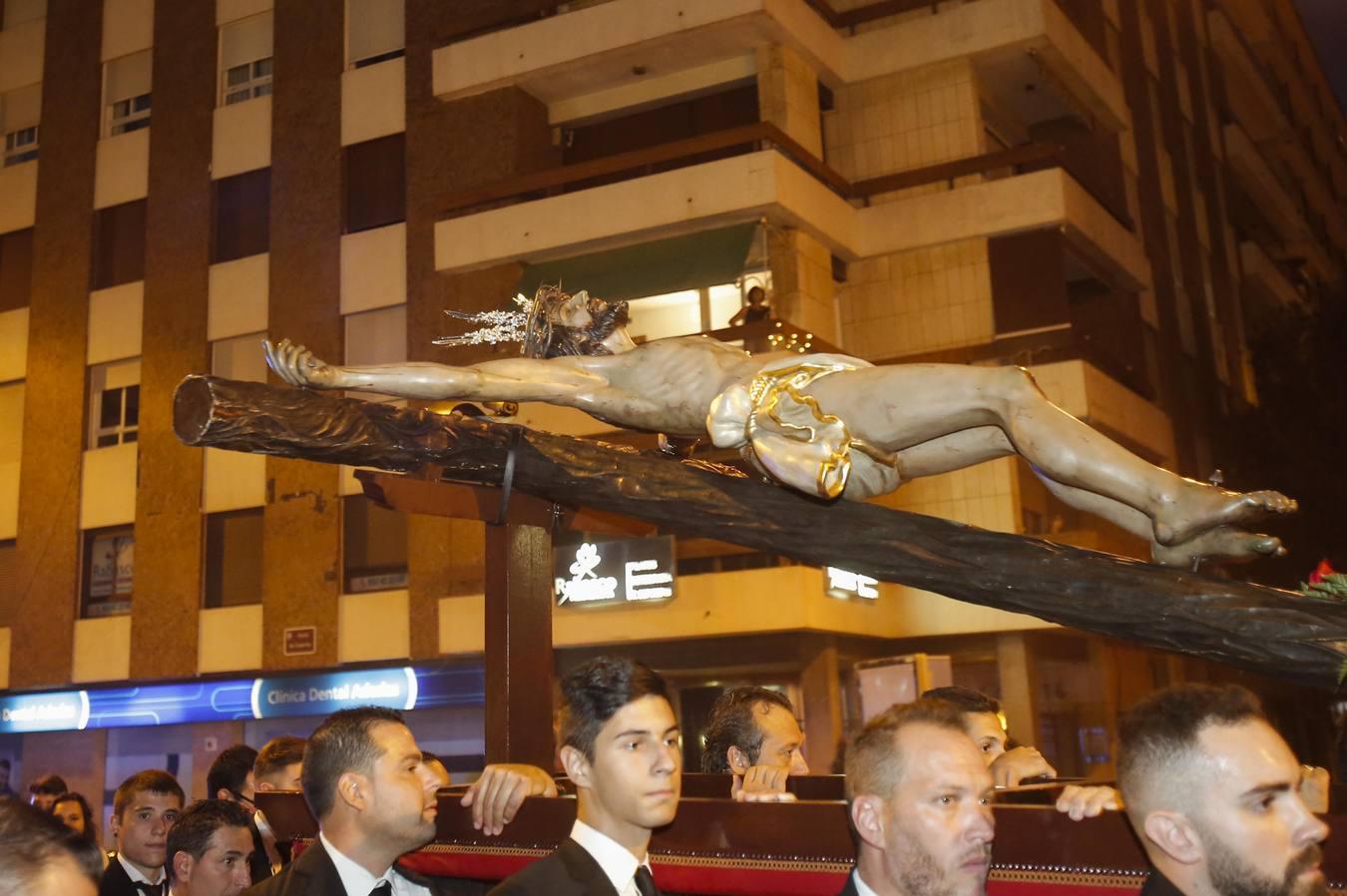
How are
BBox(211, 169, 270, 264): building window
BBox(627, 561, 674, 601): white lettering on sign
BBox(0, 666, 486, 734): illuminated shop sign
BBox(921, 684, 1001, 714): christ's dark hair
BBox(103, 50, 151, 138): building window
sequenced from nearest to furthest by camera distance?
BBox(921, 684, 1001, 714): christ's dark hair < BBox(627, 561, 674, 601): white lettering on sign < BBox(0, 666, 486, 734): illuminated shop sign < BBox(211, 169, 270, 264): building window < BBox(103, 50, 151, 138): building window

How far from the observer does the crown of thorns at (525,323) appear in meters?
5.21

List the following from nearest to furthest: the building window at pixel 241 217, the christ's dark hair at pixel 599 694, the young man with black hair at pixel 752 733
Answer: the christ's dark hair at pixel 599 694 → the young man with black hair at pixel 752 733 → the building window at pixel 241 217

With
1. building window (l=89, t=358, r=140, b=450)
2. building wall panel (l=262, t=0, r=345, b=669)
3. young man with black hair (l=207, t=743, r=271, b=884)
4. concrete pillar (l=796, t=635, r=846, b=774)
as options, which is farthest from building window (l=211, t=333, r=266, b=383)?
young man with black hair (l=207, t=743, r=271, b=884)

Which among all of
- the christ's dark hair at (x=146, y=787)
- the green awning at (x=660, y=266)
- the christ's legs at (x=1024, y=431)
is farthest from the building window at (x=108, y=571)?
the christ's legs at (x=1024, y=431)

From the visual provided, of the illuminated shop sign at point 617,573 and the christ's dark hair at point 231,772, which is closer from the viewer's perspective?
the christ's dark hair at point 231,772

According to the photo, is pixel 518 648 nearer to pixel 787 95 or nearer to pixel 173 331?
pixel 787 95

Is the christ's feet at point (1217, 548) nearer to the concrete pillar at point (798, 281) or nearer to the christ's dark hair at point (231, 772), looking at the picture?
the christ's dark hair at point (231, 772)

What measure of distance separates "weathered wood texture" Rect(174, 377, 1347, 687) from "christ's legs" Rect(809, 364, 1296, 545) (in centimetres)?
22

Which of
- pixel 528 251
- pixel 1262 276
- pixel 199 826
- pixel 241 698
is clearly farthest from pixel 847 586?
pixel 1262 276

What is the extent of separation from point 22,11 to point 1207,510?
23.3m

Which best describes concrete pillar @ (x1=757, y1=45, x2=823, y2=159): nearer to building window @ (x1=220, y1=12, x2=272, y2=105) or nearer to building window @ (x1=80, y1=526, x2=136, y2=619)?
building window @ (x1=220, y1=12, x2=272, y2=105)

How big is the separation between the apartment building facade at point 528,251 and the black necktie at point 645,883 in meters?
11.5

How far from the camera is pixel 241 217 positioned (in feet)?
65.3

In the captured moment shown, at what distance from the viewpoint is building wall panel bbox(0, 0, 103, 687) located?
1947cm
